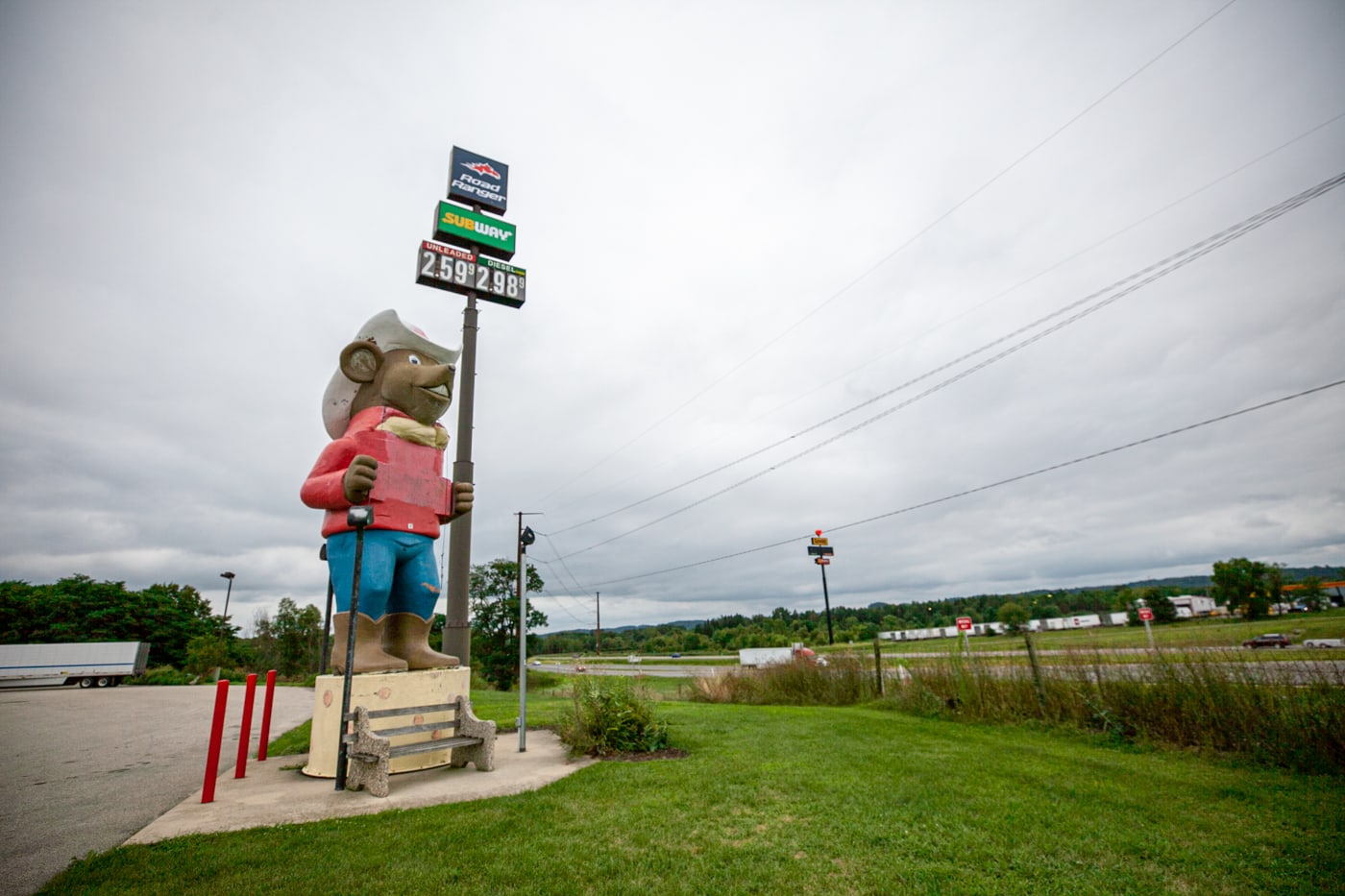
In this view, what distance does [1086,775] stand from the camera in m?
6.55

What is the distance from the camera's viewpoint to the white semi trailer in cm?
2805

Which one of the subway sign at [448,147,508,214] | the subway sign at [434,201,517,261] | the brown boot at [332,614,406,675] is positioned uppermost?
the subway sign at [448,147,508,214]

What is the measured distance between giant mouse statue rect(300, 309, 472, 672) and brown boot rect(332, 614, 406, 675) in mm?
11

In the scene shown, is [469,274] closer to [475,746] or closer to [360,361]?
[360,361]

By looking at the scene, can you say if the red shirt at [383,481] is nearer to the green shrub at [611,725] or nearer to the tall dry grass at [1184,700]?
the green shrub at [611,725]

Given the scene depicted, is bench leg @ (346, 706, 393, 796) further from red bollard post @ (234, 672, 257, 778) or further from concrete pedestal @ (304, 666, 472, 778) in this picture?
red bollard post @ (234, 672, 257, 778)

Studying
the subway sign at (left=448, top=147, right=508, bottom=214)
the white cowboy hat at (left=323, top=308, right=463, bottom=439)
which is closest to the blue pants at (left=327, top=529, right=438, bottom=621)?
the white cowboy hat at (left=323, top=308, right=463, bottom=439)

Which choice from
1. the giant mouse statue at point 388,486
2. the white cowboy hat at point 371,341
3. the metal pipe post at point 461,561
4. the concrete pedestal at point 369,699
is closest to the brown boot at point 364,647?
the giant mouse statue at point 388,486

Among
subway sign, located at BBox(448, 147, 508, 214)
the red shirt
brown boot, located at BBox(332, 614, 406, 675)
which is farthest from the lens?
subway sign, located at BBox(448, 147, 508, 214)

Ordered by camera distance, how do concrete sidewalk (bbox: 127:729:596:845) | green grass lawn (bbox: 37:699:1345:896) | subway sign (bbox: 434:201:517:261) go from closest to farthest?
1. green grass lawn (bbox: 37:699:1345:896)
2. concrete sidewalk (bbox: 127:729:596:845)
3. subway sign (bbox: 434:201:517:261)

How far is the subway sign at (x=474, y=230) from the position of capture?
1403 centimetres

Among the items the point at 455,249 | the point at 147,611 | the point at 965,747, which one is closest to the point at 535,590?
the point at 455,249

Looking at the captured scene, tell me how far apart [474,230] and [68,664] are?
107 feet

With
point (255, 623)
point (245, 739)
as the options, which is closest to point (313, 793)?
point (245, 739)
